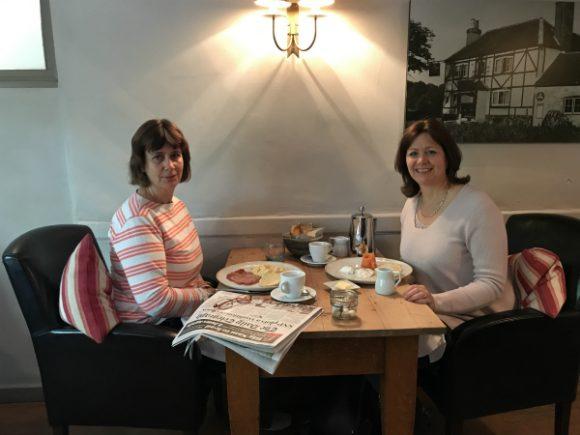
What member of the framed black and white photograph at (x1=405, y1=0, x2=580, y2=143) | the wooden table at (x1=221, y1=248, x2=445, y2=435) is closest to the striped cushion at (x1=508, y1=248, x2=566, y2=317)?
the wooden table at (x1=221, y1=248, x2=445, y2=435)

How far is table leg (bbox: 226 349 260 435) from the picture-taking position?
4.29 feet

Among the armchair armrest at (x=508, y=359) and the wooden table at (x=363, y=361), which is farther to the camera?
the armchair armrest at (x=508, y=359)

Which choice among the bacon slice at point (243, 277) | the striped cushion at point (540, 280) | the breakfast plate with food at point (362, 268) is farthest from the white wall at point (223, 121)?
the striped cushion at point (540, 280)

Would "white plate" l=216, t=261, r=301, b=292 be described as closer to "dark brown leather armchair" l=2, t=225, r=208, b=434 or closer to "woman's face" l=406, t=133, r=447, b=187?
"dark brown leather armchair" l=2, t=225, r=208, b=434

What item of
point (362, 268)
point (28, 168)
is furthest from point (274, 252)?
point (28, 168)

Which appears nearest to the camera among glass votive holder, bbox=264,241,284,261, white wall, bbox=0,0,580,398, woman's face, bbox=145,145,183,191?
woman's face, bbox=145,145,183,191

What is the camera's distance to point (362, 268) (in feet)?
5.55

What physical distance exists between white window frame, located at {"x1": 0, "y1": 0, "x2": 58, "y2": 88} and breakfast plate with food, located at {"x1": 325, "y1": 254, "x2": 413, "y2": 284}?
1.43 metres

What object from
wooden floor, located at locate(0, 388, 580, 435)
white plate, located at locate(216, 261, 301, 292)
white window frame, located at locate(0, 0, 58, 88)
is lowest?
wooden floor, located at locate(0, 388, 580, 435)

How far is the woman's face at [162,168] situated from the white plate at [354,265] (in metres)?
Result: 0.65

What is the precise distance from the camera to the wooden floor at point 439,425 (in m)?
1.97

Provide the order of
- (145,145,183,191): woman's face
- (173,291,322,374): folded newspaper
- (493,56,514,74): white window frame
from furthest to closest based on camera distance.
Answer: (493,56,514,74): white window frame < (145,145,183,191): woman's face < (173,291,322,374): folded newspaper

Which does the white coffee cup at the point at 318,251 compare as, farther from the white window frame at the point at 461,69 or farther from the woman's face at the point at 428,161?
the white window frame at the point at 461,69

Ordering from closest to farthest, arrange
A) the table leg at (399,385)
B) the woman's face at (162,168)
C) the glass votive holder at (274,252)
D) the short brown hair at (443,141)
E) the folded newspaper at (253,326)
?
the folded newspaper at (253,326) < the table leg at (399,385) < the woman's face at (162,168) < the short brown hair at (443,141) < the glass votive holder at (274,252)
